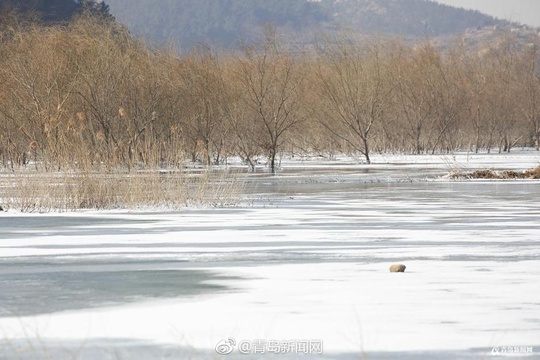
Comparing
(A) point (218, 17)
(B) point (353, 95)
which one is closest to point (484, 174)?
(B) point (353, 95)

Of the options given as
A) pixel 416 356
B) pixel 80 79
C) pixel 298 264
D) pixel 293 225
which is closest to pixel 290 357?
pixel 416 356

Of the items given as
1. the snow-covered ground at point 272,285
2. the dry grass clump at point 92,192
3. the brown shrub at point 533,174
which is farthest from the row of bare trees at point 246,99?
the brown shrub at point 533,174

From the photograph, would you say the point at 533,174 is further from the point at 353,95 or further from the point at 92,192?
the point at 353,95

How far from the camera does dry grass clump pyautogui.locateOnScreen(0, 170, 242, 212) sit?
1448cm

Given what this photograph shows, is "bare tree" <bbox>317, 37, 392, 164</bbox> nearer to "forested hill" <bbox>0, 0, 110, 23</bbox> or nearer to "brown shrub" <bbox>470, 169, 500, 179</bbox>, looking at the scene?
"brown shrub" <bbox>470, 169, 500, 179</bbox>

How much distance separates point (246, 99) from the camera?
32.3 m

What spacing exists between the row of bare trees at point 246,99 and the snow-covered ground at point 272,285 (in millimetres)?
4197

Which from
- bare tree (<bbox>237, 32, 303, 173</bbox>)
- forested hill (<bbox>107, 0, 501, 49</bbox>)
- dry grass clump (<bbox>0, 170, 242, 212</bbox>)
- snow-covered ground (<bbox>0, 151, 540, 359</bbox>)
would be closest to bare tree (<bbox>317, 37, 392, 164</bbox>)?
bare tree (<bbox>237, 32, 303, 173</bbox>)

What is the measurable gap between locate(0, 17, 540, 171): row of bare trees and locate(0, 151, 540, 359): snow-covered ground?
13.8 ft

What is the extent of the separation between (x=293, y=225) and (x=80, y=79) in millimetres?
16707

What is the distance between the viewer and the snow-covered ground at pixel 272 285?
17.9 feet

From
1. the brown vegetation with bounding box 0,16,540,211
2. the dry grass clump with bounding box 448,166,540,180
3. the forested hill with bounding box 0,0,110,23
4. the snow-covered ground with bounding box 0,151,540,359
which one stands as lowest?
the dry grass clump with bounding box 448,166,540,180

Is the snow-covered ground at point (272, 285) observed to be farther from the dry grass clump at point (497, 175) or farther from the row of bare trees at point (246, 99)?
the dry grass clump at point (497, 175)

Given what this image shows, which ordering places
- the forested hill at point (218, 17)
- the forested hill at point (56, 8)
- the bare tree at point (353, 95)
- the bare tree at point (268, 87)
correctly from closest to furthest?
the bare tree at point (268, 87)
the bare tree at point (353, 95)
the forested hill at point (56, 8)
the forested hill at point (218, 17)
